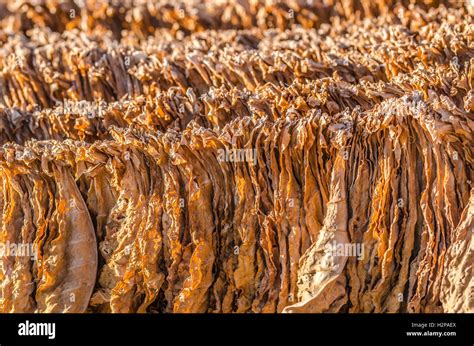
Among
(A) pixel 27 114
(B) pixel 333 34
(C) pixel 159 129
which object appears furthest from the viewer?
(B) pixel 333 34

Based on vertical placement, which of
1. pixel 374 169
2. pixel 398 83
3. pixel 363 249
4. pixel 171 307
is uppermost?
pixel 398 83

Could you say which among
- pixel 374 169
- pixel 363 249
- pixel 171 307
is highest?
pixel 374 169

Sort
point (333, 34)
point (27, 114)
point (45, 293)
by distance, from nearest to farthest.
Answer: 1. point (45, 293)
2. point (27, 114)
3. point (333, 34)

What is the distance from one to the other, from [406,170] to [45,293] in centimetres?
218

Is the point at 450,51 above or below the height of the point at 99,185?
above

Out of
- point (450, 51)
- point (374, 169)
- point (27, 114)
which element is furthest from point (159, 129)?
point (450, 51)

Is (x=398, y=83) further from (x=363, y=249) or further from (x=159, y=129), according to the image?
(x=159, y=129)

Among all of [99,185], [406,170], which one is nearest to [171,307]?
[99,185]

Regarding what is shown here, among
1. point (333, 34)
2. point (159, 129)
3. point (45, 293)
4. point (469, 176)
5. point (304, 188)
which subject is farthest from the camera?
point (333, 34)

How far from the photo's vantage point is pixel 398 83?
4605 mm

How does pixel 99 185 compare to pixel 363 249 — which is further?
pixel 99 185

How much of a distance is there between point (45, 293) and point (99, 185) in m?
0.71

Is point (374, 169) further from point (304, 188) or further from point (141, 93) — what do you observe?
point (141, 93)
